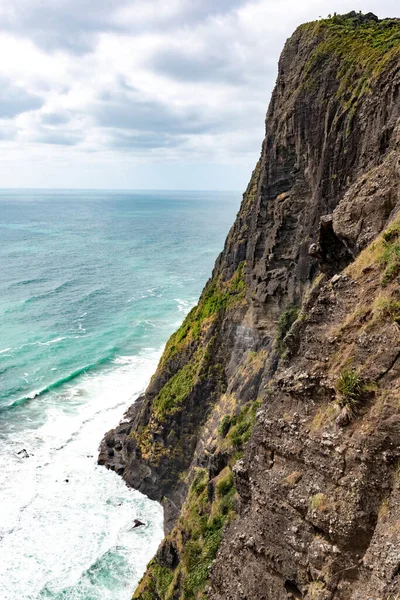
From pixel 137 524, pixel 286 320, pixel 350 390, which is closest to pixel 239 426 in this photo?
pixel 286 320

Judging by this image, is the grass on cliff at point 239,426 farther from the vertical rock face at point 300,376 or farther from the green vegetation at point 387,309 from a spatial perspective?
the green vegetation at point 387,309

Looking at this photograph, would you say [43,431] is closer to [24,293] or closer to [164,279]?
[24,293]

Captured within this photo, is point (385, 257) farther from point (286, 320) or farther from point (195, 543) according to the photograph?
point (195, 543)

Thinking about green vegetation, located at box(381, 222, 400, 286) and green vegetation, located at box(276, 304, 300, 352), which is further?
green vegetation, located at box(276, 304, 300, 352)

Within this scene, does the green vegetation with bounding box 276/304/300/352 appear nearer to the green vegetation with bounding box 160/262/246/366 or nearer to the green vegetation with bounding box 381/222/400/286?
the green vegetation with bounding box 160/262/246/366

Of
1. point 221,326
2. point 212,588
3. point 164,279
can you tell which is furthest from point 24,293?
point 212,588

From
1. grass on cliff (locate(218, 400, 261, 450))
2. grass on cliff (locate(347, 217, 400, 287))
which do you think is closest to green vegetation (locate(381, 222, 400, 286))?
grass on cliff (locate(347, 217, 400, 287))

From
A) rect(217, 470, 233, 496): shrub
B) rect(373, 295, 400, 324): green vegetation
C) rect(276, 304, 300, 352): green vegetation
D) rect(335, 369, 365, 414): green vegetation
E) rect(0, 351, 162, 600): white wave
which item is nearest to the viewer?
rect(335, 369, 365, 414): green vegetation

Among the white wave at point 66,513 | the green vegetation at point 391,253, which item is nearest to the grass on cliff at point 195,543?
the white wave at point 66,513
